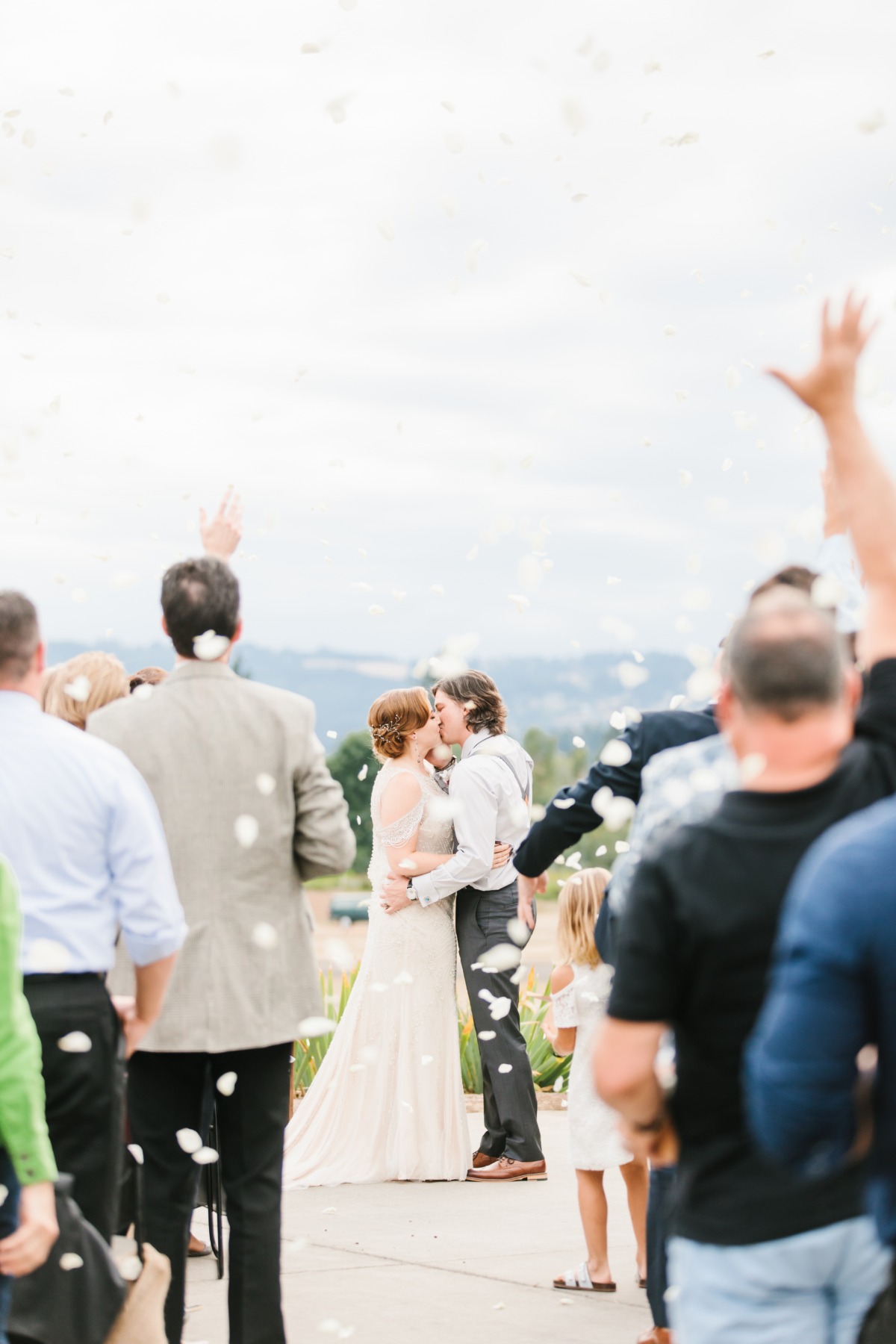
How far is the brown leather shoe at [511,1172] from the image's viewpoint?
7.04m

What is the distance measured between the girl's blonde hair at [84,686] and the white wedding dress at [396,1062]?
2.20 metres

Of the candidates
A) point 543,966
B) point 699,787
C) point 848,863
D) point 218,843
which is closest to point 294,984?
point 218,843

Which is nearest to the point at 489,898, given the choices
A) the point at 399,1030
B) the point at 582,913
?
the point at 399,1030

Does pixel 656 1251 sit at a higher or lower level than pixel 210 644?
lower

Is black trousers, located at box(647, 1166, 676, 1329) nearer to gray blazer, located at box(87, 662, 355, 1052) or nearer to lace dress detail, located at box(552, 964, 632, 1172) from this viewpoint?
lace dress detail, located at box(552, 964, 632, 1172)

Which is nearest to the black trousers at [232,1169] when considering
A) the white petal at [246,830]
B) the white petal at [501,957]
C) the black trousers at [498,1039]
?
the white petal at [246,830]

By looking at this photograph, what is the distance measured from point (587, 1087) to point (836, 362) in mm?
3254

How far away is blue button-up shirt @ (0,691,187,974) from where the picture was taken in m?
3.50

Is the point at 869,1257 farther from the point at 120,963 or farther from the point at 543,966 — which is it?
the point at 543,966

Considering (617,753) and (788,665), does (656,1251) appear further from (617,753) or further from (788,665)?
(788,665)

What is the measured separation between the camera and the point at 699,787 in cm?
315

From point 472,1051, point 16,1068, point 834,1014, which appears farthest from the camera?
point 472,1051

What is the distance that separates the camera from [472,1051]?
9.06 meters

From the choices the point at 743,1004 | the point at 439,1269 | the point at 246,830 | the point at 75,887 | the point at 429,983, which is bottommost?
the point at 439,1269
